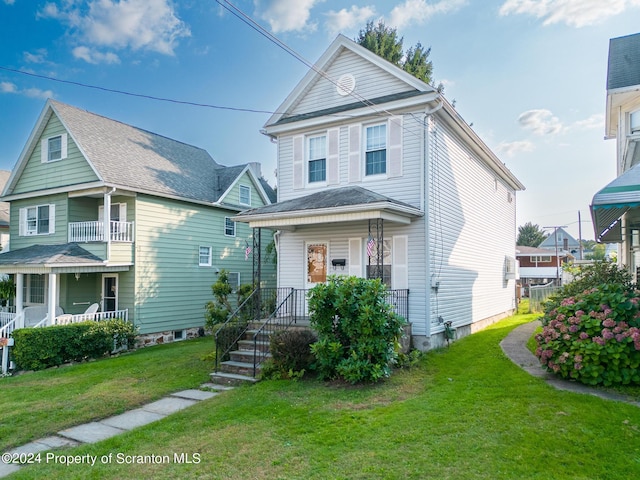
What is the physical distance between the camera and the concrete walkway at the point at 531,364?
6211mm

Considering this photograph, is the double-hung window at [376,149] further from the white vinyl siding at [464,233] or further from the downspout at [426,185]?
the white vinyl siding at [464,233]

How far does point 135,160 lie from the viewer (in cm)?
1677

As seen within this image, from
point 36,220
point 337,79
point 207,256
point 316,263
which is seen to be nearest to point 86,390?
point 316,263

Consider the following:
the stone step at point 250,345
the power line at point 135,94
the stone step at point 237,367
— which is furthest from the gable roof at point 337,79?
the stone step at point 237,367

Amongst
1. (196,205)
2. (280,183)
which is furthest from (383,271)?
(196,205)

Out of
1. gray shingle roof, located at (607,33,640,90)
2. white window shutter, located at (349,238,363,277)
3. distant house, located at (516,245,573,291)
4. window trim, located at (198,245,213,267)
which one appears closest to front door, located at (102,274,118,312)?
window trim, located at (198,245,213,267)

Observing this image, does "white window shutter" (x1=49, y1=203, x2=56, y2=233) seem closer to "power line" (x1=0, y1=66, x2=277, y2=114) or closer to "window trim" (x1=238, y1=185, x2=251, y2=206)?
"window trim" (x1=238, y1=185, x2=251, y2=206)

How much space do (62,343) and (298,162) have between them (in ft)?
28.8

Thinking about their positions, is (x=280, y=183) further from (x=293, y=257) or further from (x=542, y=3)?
(x=542, y=3)

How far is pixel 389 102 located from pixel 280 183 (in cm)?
408

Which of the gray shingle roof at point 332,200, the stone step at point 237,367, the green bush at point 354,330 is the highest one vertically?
the gray shingle roof at point 332,200

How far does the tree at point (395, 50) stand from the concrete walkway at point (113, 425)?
18.9m

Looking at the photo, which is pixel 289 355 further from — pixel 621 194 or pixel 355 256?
pixel 621 194

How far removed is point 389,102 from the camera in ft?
36.1
